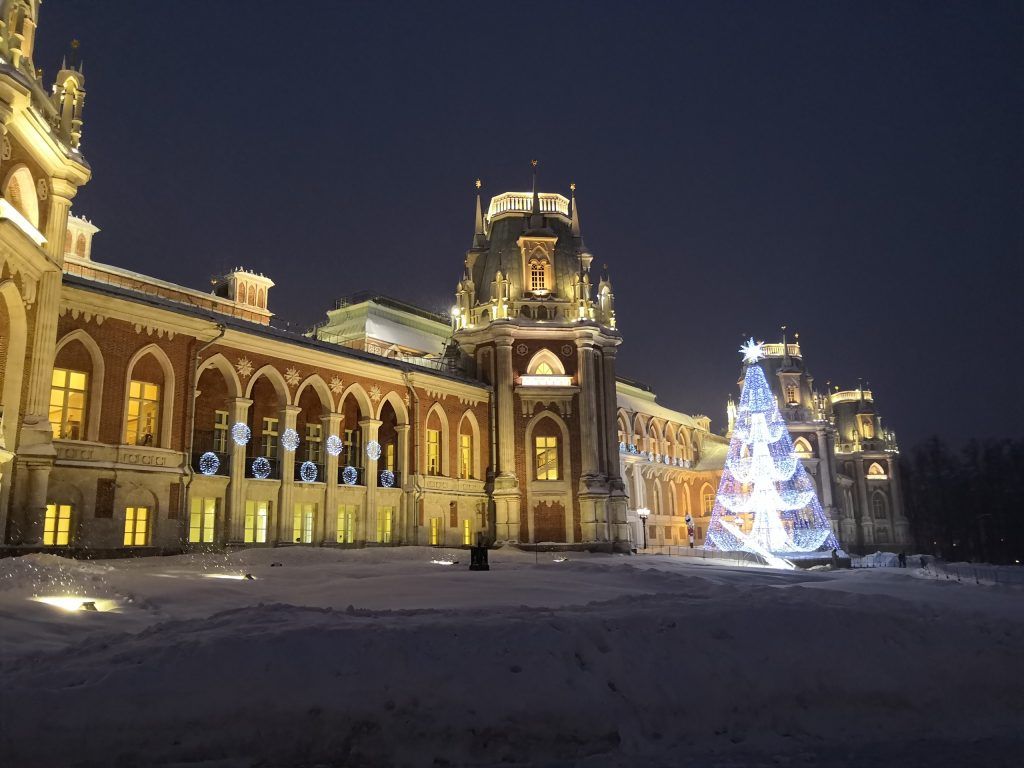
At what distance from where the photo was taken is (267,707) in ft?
25.0

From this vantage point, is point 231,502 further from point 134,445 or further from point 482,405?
point 482,405

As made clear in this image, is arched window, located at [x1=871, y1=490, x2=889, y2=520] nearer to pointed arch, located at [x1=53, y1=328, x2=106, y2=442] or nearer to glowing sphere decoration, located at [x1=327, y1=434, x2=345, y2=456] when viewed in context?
glowing sphere decoration, located at [x1=327, y1=434, x2=345, y2=456]

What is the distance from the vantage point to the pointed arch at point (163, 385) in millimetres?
23922

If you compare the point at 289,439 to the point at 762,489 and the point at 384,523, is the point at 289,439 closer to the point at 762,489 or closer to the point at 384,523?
the point at 384,523

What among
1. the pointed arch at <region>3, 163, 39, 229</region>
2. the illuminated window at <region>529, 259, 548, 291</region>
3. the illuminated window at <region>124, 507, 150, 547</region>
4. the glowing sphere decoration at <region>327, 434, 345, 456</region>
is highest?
the illuminated window at <region>529, 259, 548, 291</region>

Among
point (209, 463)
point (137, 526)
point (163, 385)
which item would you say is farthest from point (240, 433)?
point (137, 526)

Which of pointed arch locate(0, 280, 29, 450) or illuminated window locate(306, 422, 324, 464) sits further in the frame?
illuminated window locate(306, 422, 324, 464)

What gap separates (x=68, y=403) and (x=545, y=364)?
22.0 meters

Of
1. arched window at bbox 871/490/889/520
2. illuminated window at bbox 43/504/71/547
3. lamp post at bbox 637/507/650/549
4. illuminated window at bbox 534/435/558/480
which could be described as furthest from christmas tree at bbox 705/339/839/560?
arched window at bbox 871/490/889/520

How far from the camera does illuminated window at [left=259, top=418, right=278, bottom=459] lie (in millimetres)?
29406

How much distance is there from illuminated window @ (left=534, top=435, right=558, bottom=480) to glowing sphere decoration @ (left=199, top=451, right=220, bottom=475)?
53.8ft

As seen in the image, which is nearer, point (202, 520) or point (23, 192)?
point (23, 192)

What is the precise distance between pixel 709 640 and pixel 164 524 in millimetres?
18969

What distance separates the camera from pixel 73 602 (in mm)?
13039
